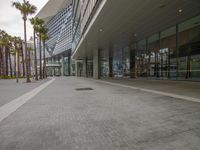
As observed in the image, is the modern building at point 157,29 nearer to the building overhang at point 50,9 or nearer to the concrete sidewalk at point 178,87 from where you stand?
the concrete sidewalk at point 178,87

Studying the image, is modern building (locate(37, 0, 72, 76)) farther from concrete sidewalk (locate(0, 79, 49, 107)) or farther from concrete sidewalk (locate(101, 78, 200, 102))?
concrete sidewalk (locate(101, 78, 200, 102))

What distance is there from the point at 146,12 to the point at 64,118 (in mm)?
11898

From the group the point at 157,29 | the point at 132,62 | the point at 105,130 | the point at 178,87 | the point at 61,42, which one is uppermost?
the point at 61,42

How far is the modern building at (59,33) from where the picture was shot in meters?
69.9

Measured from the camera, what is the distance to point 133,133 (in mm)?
3816

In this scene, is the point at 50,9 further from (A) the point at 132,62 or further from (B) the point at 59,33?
(A) the point at 132,62

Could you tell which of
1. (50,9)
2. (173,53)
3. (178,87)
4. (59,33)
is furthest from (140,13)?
(50,9)

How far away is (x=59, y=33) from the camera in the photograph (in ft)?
260

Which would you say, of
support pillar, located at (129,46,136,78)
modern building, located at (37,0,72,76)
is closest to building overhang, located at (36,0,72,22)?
modern building, located at (37,0,72,76)

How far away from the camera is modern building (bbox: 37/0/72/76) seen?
229 ft

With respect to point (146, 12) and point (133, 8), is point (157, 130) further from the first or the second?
point (146, 12)

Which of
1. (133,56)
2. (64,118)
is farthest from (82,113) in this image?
(133,56)

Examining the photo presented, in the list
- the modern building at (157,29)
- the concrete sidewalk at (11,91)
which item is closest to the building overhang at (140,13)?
the modern building at (157,29)

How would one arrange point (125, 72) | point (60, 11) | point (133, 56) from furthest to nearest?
point (60, 11) < point (125, 72) < point (133, 56)
